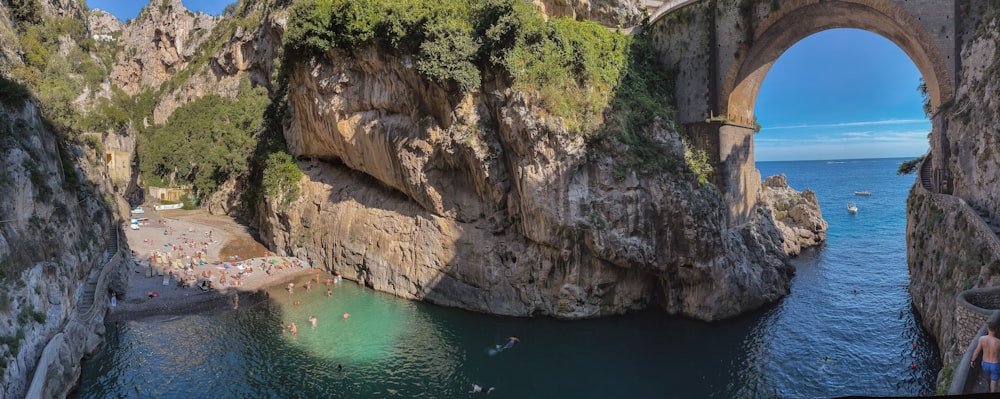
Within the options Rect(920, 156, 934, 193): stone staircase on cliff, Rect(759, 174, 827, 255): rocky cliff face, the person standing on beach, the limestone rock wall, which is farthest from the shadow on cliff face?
the person standing on beach

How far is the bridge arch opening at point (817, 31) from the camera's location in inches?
727

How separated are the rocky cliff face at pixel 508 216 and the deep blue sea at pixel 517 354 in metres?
1.15

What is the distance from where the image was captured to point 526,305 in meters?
22.8

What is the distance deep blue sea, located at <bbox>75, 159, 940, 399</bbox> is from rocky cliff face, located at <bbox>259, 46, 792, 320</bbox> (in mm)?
1149

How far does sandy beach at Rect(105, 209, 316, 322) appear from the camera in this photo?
25094 mm

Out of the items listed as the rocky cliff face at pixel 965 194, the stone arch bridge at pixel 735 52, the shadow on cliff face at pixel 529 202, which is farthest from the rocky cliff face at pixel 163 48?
the rocky cliff face at pixel 965 194

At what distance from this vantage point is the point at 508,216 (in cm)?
2373

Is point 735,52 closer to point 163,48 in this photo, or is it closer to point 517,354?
point 517,354

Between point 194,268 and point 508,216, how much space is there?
19843 mm

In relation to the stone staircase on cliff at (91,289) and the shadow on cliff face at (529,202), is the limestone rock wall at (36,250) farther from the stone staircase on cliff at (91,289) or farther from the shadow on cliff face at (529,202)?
the shadow on cliff face at (529,202)

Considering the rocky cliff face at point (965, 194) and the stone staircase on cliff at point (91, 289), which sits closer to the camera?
the rocky cliff face at point (965, 194)

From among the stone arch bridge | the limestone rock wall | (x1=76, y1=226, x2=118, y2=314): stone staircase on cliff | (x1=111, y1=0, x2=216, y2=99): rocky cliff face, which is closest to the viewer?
the limestone rock wall

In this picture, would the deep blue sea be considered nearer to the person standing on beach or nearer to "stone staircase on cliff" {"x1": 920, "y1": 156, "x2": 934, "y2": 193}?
"stone staircase on cliff" {"x1": 920, "y1": 156, "x2": 934, "y2": 193}

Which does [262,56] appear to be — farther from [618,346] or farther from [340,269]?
[618,346]
